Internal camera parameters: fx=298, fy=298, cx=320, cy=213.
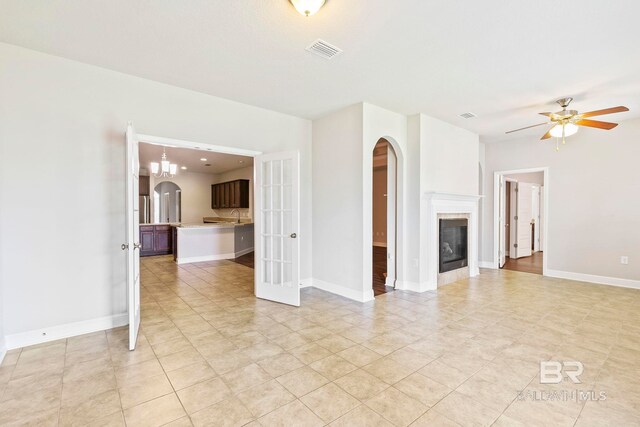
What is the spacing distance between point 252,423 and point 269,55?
9.86 feet

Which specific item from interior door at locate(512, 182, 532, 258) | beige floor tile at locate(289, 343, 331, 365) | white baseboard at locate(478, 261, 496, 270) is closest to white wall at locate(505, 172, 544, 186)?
interior door at locate(512, 182, 532, 258)

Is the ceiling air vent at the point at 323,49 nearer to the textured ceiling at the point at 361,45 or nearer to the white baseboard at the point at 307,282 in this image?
the textured ceiling at the point at 361,45

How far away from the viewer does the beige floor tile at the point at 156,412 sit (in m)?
1.79

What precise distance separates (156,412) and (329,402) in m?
1.10

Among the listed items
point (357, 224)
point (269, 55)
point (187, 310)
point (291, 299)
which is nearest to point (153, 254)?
point (187, 310)

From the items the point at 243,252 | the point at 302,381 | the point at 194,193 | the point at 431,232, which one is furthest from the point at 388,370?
the point at 194,193

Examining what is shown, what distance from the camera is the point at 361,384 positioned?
2178mm

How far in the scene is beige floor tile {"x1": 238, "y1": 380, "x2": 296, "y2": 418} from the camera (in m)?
1.92

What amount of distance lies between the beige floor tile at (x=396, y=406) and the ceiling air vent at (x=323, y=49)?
9.38ft

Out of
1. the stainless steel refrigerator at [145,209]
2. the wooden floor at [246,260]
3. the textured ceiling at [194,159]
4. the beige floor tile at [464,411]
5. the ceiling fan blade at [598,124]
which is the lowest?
the beige floor tile at [464,411]

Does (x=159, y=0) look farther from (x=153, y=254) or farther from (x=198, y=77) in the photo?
(x=153, y=254)

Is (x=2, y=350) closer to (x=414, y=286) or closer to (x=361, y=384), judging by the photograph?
(x=361, y=384)

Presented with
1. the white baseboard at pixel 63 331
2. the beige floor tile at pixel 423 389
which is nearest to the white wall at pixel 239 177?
the white baseboard at pixel 63 331

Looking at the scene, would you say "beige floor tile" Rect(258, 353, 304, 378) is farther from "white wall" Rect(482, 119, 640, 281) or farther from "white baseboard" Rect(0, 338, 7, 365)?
"white wall" Rect(482, 119, 640, 281)
